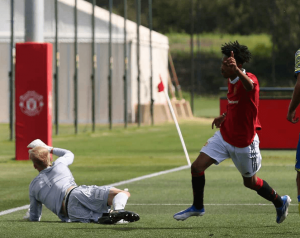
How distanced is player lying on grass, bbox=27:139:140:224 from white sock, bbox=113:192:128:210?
3.4 inches

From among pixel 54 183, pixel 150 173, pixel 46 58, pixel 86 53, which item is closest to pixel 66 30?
pixel 86 53

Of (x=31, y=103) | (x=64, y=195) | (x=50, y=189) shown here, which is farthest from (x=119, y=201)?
(x=31, y=103)

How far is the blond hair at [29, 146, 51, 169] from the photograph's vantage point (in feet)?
27.5

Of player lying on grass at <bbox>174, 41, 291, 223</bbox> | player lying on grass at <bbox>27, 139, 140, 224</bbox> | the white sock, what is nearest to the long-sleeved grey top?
player lying on grass at <bbox>27, 139, 140, 224</bbox>

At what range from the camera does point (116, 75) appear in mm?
32281

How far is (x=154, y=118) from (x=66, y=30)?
17.8ft

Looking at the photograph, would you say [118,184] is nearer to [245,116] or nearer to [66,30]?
[245,116]

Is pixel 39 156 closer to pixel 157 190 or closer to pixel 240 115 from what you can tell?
pixel 240 115

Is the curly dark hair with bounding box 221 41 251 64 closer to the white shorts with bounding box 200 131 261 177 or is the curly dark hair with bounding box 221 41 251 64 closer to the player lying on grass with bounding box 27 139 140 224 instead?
the white shorts with bounding box 200 131 261 177

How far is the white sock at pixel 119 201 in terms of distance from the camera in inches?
317

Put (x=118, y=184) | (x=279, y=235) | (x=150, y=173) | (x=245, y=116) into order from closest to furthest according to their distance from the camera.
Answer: (x=279, y=235) → (x=245, y=116) → (x=118, y=184) → (x=150, y=173)

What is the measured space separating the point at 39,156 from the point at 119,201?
3.45 feet

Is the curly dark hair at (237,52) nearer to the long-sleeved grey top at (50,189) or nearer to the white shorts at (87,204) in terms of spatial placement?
the white shorts at (87,204)

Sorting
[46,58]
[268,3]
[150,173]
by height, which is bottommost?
[150,173]
